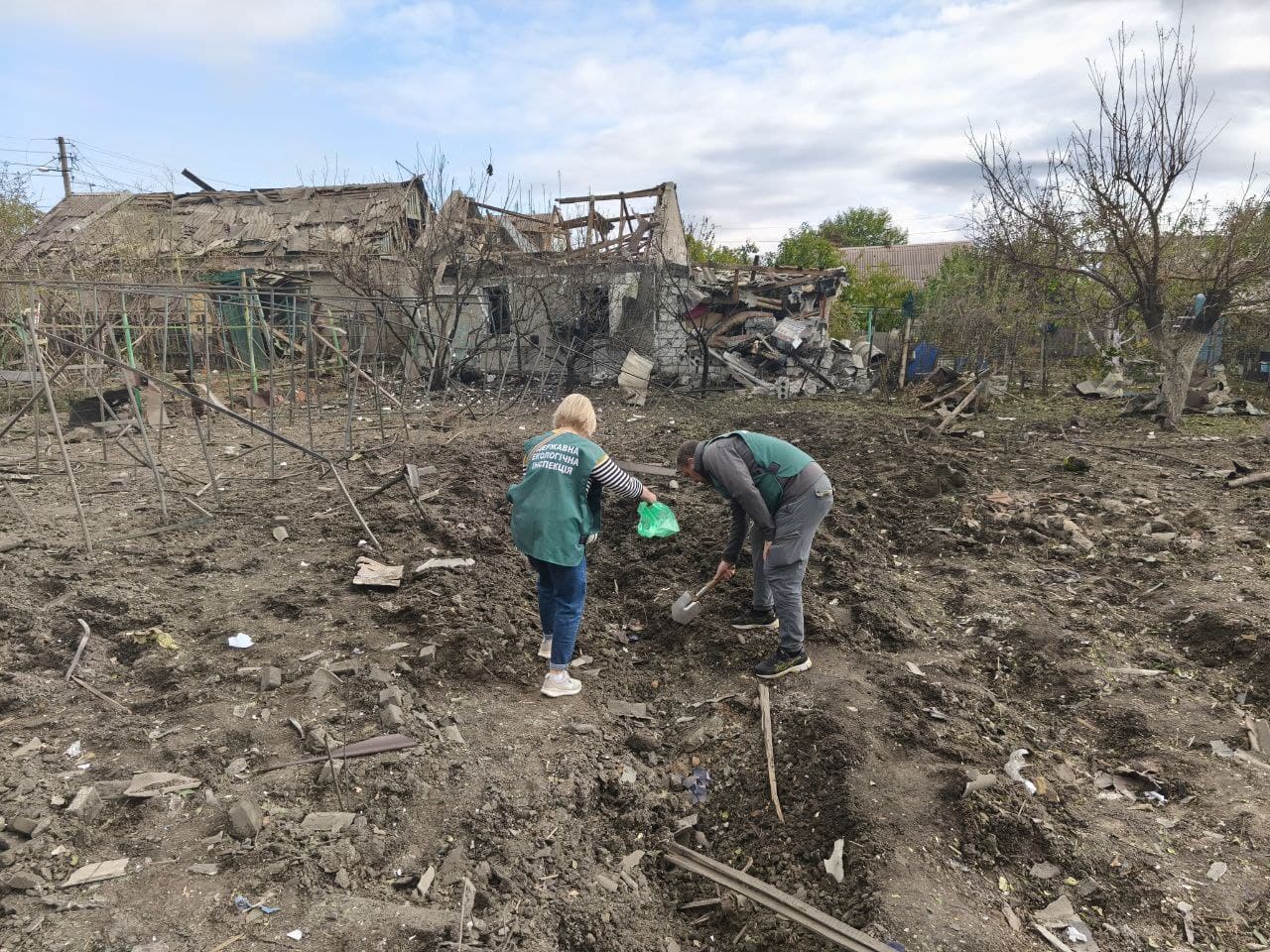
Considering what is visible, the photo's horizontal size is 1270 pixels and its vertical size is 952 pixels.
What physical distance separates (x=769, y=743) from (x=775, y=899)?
87 centimetres

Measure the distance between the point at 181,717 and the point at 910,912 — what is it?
3086 millimetres

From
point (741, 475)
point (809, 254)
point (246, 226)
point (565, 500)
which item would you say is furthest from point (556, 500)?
point (809, 254)

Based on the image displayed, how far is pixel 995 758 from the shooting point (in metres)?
3.39

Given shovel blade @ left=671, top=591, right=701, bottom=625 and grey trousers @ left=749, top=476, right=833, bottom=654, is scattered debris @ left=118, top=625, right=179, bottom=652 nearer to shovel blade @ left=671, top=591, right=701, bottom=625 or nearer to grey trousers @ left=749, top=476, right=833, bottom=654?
shovel blade @ left=671, top=591, right=701, bottom=625

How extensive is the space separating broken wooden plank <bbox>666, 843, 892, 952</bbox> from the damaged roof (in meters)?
17.5

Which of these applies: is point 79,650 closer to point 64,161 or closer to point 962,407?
point 962,407

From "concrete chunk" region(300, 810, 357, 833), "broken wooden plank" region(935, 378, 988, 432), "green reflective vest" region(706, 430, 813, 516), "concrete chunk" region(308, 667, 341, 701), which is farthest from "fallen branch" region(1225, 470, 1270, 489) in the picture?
"concrete chunk" region(300, 810, 357, 833)

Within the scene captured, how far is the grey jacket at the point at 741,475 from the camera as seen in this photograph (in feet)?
12.6

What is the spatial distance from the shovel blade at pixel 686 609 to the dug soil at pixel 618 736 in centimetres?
14

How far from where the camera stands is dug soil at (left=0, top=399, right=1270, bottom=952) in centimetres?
254

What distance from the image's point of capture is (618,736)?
373 cm

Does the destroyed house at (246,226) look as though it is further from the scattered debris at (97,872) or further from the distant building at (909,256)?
the distant building at (909,256)

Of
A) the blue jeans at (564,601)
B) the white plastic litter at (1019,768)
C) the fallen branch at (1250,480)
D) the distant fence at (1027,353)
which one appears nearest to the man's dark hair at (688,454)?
the blue jeans at (564,601)

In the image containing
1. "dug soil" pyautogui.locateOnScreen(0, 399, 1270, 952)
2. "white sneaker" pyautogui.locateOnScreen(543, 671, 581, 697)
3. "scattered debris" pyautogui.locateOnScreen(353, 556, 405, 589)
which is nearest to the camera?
"dug soil" pyautogui.locateOnScreen(0, 399, 1270, 952)
